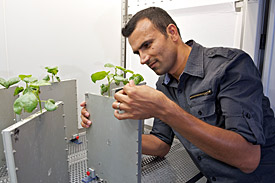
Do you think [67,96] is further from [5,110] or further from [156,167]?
[156,167]

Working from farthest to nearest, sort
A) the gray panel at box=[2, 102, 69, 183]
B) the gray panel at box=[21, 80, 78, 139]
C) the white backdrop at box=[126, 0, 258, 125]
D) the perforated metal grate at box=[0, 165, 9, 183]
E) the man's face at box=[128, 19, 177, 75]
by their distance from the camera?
the white backdrop at box=[126, 0, 258, 125]
the gray panel at box=[21, 80, 78, 139]
the man's face at box=[128, 19, 177, 75]
the perforated metal grate at box=[0, 165, 9, 183]
the gray panel at box=[2, 102, 69, 183]

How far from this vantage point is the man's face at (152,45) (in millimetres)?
881

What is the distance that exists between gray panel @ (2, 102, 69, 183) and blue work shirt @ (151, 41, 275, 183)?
0.55 meters

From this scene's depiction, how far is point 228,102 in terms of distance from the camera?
2.43ft

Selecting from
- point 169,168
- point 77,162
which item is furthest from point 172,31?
point 77,162

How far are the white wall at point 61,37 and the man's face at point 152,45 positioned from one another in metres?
0.65

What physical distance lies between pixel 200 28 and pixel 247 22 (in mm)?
274

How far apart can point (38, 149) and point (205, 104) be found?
0.63 m

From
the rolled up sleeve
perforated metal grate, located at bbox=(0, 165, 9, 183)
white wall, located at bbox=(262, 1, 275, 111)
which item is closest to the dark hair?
the rolled up sleeve

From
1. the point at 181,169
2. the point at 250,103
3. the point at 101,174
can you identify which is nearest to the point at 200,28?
the point at 250,103

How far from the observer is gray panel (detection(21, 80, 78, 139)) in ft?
3.30

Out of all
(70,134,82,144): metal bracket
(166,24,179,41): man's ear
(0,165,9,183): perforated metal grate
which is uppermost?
(166,24,179,41): man's ear

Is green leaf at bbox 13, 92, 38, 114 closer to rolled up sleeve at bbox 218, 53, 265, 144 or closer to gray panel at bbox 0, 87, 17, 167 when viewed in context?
gray panel at bbox 0, 87, 17, 167

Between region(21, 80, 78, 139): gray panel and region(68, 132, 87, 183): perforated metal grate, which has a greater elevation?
region(21, 80, 78, 139): gray panel
